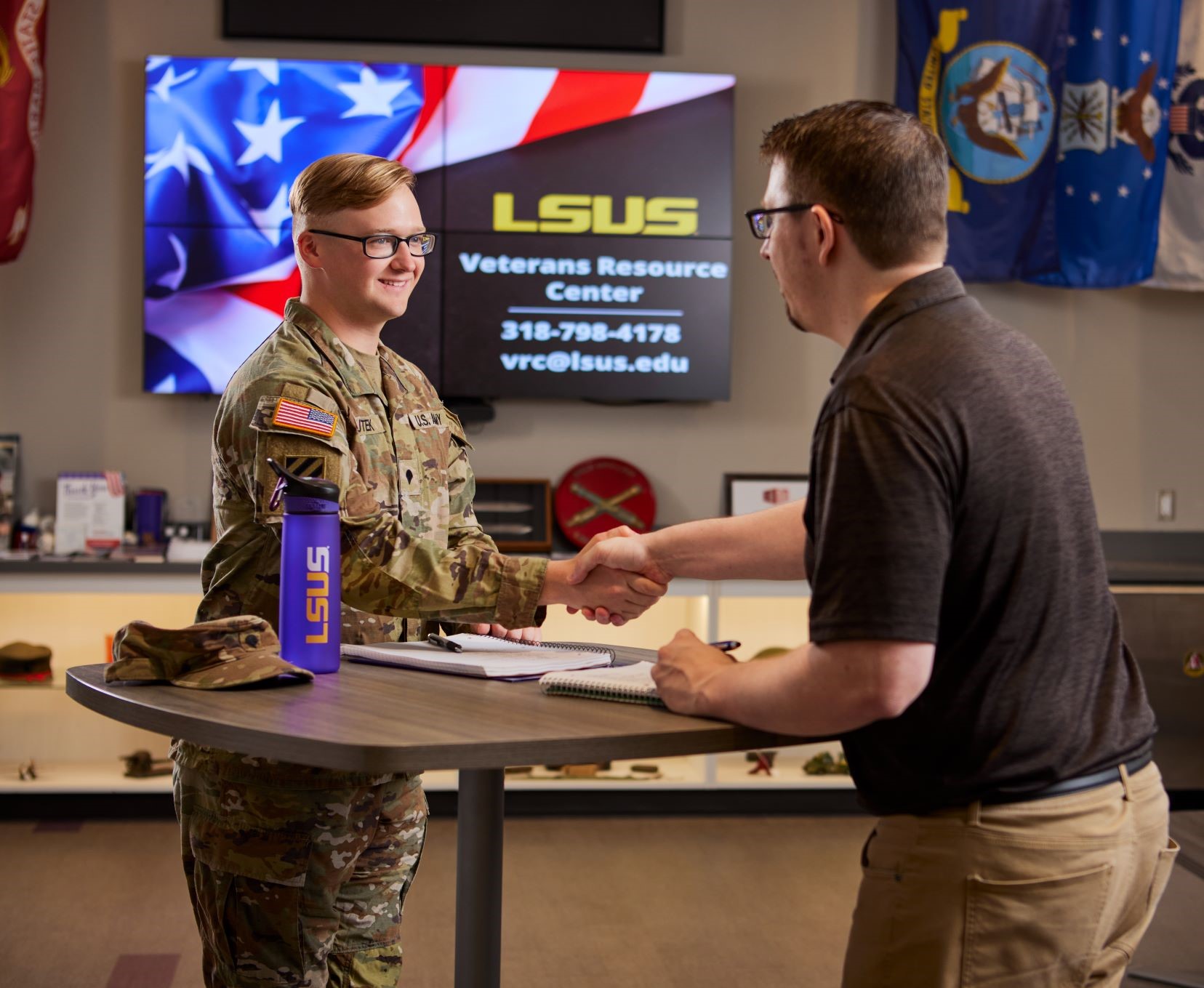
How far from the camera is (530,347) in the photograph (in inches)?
186

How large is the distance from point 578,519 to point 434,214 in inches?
48.2

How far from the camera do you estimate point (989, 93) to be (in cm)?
484

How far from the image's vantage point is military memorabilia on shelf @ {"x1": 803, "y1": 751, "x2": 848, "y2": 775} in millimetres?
4625

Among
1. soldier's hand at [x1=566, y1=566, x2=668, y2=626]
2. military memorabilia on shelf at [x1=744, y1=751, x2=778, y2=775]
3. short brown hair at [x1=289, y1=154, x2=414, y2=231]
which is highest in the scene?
short brown hair at [x1=289, y1=154, x2=414, y2=231]

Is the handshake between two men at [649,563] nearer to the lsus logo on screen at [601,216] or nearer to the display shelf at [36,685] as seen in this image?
the lsus logo on screen at [601,216]

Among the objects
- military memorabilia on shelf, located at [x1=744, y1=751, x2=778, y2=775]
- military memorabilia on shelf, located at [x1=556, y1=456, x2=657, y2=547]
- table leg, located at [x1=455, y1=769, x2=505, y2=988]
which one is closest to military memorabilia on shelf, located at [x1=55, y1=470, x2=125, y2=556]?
military memorabilia on shelf, located at [x1=556, y1=456, x2=657, y2=547]

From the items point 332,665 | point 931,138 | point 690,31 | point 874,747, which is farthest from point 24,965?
point 690,31

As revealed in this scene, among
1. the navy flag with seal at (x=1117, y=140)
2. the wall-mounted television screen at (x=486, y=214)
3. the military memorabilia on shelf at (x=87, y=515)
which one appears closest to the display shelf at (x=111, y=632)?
the military memorabilia on shelf at (x=87, y=515)

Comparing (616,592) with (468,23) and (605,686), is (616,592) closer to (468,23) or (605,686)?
(605,686)

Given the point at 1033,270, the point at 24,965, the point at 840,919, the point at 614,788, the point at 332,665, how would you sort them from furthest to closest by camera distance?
the point at 1033,270 → the point at 614,788 → the point at 840,919 → the point at 24,965 → the point at 332,665

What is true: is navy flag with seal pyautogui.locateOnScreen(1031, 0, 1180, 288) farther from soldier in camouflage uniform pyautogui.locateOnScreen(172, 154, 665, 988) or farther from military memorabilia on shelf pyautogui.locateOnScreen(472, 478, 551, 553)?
soldier in camouflage uniform pyautogui.locateOnScreen(172, 154, 665, 988)

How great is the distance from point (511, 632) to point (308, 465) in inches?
19.9

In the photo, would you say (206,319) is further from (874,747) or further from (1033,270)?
(874,747)

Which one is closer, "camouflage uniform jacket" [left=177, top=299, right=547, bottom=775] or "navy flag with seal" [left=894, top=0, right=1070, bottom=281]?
"camouflage uniform jacket" [left=177, top=299, right=547, bottom=775]
